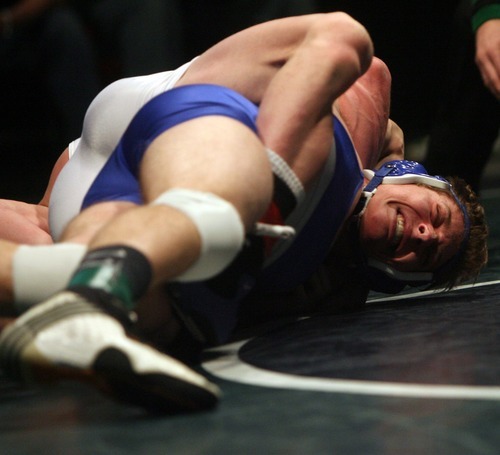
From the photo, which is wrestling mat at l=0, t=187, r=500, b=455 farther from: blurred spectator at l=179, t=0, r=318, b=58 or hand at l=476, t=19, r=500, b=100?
blurred spectator at l=179, t=0, r=318, b=58

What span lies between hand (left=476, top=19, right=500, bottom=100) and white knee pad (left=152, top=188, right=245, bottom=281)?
5.32 ft

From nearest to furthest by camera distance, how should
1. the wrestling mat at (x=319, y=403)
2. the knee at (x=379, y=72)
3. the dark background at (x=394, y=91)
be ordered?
the wrestling mat at (x=319, y=403), the knee at (x=379, y=72), the dark background at (x=394, y=91)

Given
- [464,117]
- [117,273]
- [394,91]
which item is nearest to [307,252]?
[117,273]

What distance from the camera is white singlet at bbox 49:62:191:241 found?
7.36 ft

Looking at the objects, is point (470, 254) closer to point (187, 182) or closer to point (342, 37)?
point (342, 37)

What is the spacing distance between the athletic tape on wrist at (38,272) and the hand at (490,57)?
1731 millimetres

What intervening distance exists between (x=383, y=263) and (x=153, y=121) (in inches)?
24.6

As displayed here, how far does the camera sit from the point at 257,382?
171 cm

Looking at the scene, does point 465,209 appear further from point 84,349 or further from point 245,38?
point 84,349

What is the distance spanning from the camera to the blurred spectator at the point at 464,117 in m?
3.78

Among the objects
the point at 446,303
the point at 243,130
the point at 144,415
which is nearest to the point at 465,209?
the point at 446,303

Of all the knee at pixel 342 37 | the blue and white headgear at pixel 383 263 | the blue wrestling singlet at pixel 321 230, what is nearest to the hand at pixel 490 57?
the blue and white headgear at pixel 383 263

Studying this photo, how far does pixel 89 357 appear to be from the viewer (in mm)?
1387

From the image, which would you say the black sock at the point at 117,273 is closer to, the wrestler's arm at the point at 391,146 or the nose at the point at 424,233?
the nose at the point at 424,233
